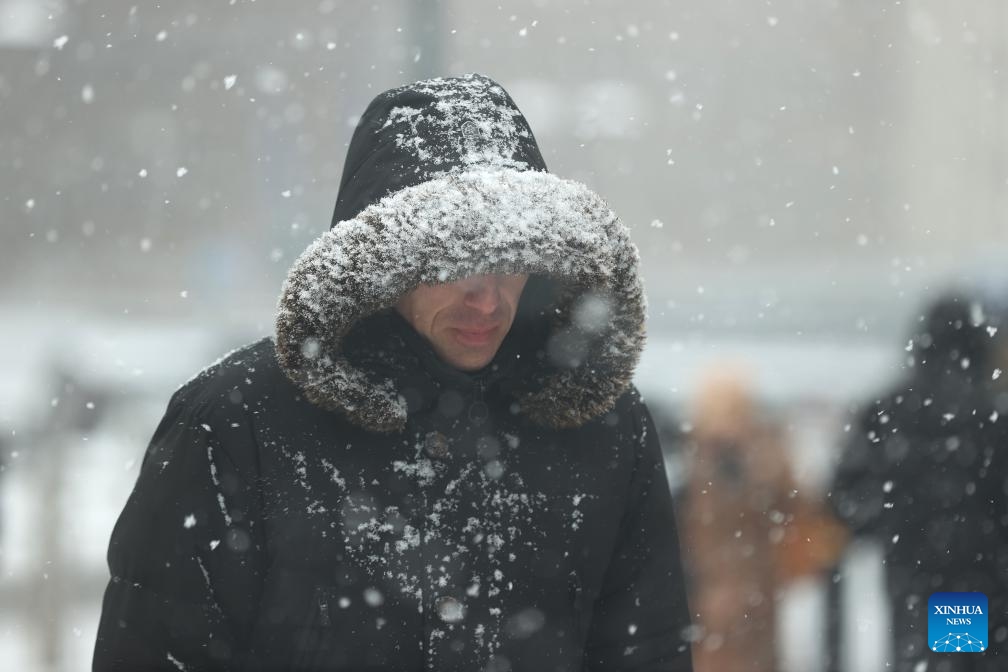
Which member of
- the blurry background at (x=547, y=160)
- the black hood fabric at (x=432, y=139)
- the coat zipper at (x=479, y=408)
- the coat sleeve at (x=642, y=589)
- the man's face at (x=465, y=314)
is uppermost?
the blurry background at (x=547, y=160)

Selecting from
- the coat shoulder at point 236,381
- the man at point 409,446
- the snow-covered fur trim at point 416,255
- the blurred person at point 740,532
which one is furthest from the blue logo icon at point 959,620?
the coat shoulder at point 236,381

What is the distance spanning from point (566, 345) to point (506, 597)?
1.52 ft

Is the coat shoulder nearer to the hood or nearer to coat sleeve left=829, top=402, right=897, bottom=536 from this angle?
the hood

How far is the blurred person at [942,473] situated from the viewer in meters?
3.41

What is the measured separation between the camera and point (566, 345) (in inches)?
81.2

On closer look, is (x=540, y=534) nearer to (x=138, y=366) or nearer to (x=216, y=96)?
(x=138, y=366)

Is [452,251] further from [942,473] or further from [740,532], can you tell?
[942,473]


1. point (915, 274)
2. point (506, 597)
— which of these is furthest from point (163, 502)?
point (915, 274)

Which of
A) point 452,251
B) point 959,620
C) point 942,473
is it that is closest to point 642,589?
point 452,251

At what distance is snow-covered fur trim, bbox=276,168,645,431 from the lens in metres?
1.80

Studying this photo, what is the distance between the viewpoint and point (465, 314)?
1903mm

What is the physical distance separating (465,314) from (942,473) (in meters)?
2.12

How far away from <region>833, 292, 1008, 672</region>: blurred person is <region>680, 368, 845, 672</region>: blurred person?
24 cm

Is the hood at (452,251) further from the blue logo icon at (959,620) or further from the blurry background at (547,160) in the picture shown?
the blue logo icon at (959,620)
